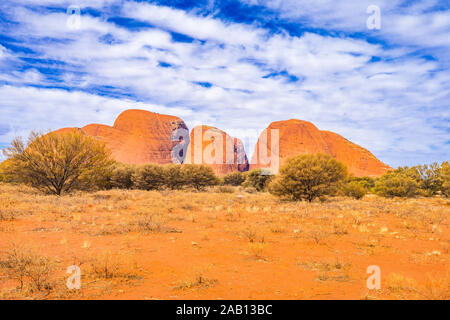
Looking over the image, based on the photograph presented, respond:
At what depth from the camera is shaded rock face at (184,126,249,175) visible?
9631 cm

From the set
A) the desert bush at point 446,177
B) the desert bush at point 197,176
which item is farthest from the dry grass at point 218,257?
the desert bush at point 197,176

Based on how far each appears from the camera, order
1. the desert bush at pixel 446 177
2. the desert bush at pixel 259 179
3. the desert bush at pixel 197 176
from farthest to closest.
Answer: the desert bush at pixel 259 179 < the desert bush at pixel 197 176 < the desert bush at pixel 446 177

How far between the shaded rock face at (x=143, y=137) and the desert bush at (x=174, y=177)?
192 feet

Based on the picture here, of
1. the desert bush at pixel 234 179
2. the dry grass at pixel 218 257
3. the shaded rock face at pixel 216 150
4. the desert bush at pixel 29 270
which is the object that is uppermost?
the shaded rock face at pixel 216 150

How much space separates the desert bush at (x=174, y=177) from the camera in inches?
1537

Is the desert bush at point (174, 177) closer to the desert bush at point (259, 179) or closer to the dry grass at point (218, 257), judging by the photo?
the desert bush at point (259, 179)

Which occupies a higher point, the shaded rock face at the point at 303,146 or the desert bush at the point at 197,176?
the shaded rock face at the point at 303,146

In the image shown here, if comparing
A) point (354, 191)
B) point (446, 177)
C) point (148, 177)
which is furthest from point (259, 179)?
point (446, 177)

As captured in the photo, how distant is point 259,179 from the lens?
1746 inches

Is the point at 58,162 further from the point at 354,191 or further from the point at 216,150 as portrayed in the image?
the point at 216,150

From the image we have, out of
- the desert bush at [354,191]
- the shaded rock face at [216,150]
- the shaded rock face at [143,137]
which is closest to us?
the desert bush at [354,191]
